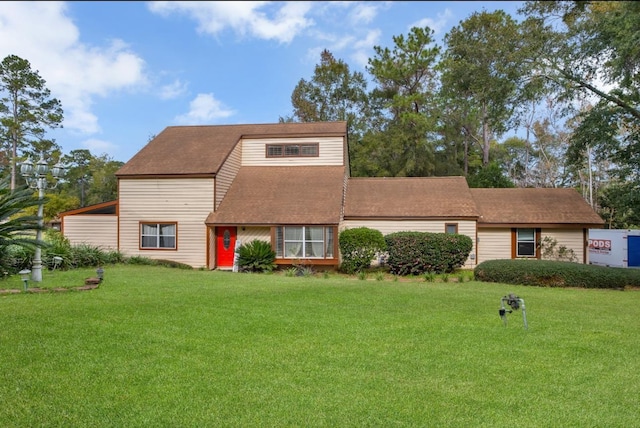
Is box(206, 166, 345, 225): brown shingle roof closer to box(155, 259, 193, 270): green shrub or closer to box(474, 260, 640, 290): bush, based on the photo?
box(155, 259, 193, 270): green shrub

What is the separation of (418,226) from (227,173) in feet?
30.7

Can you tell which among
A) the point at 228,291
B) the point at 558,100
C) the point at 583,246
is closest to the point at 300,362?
the point at 228,291

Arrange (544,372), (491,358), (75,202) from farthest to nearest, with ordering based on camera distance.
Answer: (75,202) → (491,358) → (544,372)

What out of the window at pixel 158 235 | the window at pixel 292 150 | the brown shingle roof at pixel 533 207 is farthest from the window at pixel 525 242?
the window at pixel 158 235

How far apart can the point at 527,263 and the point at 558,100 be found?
7.66 meters

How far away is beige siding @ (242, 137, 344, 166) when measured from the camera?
2200 cm

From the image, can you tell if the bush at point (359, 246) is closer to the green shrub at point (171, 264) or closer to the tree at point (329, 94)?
the green shrub at point (171, 264)

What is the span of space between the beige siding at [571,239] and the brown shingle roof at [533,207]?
22.9 inches

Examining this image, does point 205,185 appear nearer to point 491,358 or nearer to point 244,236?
point 244,236

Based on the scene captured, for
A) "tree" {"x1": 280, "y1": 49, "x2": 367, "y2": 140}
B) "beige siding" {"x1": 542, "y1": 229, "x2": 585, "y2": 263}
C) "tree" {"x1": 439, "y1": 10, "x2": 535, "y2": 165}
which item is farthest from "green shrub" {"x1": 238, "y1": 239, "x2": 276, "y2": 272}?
Answer: "tree" {"x1": 280, "y1": 49, "x2": 367, "y2": 140}

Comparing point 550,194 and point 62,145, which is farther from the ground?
point 62,145

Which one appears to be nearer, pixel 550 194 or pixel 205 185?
pixel 205 185

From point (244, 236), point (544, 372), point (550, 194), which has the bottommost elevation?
point (544, 372)

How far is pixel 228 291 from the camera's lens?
10.9 metres
